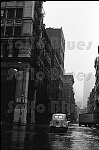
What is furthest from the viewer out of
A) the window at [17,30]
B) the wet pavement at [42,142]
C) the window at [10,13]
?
the window at [10,13]

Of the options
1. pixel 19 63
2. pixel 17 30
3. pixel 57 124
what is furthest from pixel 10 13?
pixel 57 124

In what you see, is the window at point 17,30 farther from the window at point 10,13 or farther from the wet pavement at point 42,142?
the wet pavement at point 42,142

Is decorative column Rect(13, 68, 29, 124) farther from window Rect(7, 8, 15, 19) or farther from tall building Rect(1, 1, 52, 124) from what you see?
window Rect(7, 8, 15, 19)

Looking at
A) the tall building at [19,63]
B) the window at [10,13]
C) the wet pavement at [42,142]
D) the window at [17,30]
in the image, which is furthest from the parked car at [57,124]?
the window at [10,13]

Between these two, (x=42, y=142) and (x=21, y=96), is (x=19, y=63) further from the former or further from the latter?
(x=42, y=142)

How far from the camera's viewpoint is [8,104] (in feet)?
143

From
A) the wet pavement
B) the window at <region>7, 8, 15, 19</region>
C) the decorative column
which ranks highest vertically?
the window at <region>7, 8, 15, 19</region>

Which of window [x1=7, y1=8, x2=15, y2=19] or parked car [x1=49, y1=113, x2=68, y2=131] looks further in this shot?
window [x1=7, y1=8, x2=15, y2=19]

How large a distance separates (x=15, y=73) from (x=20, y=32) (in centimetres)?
807

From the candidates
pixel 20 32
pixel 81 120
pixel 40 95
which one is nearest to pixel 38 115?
pixel 40 95

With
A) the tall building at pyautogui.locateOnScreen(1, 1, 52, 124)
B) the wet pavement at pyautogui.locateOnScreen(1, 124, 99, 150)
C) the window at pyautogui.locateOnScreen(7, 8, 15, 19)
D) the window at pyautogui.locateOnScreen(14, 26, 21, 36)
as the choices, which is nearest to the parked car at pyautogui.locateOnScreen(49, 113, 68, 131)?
the wet pavement at pyautogui.locateOnScreen(1, 124, 99, 150)

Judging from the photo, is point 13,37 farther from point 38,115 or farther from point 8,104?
point 38,115

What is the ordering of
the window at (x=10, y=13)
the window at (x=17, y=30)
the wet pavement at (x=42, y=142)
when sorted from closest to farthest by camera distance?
the wet pavement at (x=42, y=142)
the window at (x=17, y=30)
the window at (x=10, y=13)

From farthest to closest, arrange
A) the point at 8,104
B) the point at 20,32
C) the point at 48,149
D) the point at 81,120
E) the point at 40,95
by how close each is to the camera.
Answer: the point at 81,120 → the point at 40,95 → the point at 20,32 → the point at 8,104 → the point at 48,149
